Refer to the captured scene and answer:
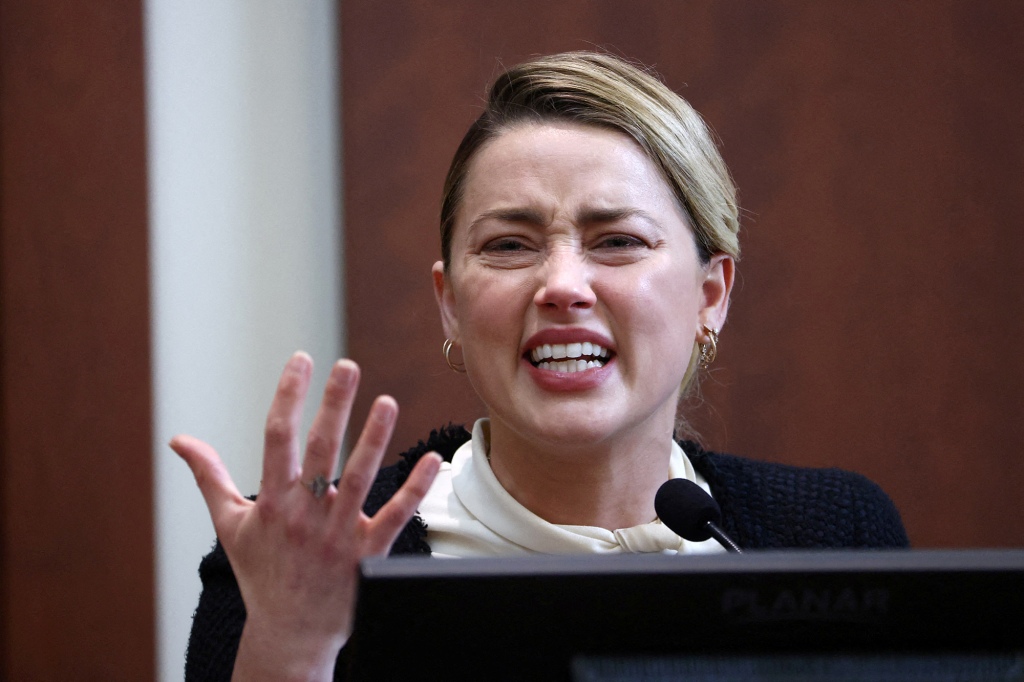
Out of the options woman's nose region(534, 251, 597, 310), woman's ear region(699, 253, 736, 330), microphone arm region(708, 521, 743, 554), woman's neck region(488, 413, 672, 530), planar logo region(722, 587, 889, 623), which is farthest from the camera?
woman's ear region(699, 253, 736, 330)

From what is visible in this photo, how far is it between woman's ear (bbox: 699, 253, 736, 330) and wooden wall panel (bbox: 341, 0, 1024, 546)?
1.93 ft

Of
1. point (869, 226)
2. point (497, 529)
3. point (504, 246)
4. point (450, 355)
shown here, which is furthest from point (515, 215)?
point (869, 226)

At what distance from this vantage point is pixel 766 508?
1.47 meters

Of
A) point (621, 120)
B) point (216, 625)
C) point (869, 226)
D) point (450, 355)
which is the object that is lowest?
point (216, 625)

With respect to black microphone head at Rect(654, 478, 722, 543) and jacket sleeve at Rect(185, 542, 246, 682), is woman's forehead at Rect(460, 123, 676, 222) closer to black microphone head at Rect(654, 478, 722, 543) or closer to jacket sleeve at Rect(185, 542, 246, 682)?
black microphone head at Rect(654, 478, 722, 543)

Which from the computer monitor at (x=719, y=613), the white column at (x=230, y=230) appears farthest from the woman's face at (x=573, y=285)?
the white column at (x=230, y=230)

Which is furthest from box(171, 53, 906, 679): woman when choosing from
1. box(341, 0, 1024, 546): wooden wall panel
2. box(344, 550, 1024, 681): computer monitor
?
box(344, 550, 1024, 681): computer monitor

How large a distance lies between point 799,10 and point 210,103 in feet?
4.02

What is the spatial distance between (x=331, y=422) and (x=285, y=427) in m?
0.04

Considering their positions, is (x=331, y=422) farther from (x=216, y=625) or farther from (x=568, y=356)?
(x=216, y=625)

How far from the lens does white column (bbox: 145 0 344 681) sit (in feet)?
6.41

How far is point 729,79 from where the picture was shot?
2.00 meters

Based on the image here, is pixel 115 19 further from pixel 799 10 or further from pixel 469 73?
pixel 799 10

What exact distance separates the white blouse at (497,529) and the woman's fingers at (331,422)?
45 cm
